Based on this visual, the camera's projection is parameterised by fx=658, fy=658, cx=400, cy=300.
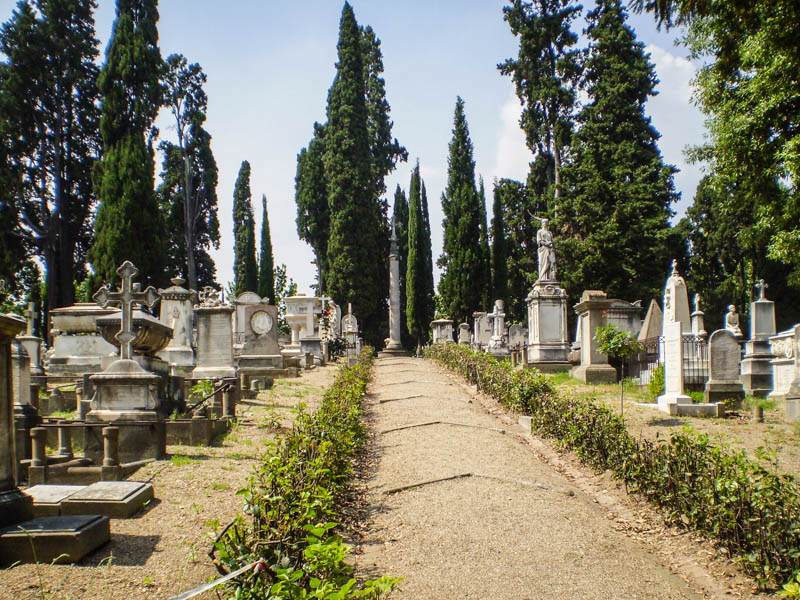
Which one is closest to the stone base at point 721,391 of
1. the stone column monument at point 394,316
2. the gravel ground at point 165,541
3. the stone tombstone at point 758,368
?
the stone tombstone at point 758,368

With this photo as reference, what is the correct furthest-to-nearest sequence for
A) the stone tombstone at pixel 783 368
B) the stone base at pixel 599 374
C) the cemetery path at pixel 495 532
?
the stone base at pixel 599 374 → the stone tombstone at pixel 783 368 → the cemetery path at pixel 495 532

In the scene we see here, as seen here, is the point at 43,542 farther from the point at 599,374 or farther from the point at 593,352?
the point at 593,352

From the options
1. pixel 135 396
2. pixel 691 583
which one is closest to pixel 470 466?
pixel 691 583

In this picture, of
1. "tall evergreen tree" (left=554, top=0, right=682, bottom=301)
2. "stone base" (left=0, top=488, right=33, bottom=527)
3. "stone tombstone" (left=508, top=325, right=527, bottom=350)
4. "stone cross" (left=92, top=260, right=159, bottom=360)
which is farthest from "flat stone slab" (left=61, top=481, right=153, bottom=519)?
"tall evergreen tree" (left=554, top=0, right=682, bottom=301)

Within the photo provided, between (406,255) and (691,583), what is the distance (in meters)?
40.8

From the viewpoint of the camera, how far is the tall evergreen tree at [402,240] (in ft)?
139

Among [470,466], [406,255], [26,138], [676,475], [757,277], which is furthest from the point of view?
[406,255]

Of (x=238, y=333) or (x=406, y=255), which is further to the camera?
(x=406, y=255)

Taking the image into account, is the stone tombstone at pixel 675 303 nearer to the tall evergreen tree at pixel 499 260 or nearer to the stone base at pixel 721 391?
the stone base at pixel 721 391

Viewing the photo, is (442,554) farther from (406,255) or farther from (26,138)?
(406,255)

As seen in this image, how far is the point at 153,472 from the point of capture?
6344mm

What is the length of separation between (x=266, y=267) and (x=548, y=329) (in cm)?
2792

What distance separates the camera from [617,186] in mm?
30766

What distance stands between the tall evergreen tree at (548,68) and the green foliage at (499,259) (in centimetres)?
700
